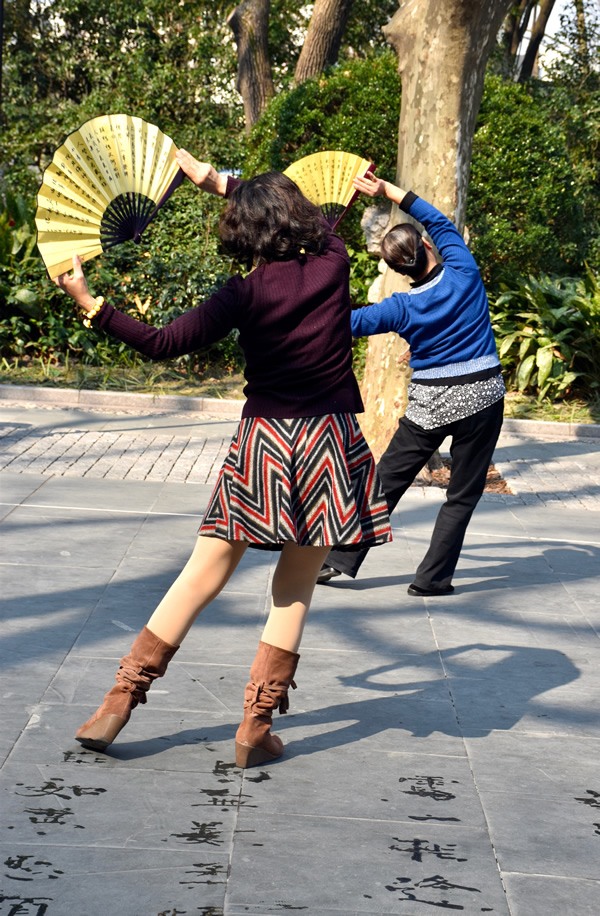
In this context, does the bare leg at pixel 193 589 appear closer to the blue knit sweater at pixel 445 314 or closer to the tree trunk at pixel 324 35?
the blue knit sweater at pixel 445 314

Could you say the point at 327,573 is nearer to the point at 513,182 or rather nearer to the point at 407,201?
the point at 407,201

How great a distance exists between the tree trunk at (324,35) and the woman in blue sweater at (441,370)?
11.7 meters

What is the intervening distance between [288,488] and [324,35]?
14124mm

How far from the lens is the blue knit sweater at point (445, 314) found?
18.1ft

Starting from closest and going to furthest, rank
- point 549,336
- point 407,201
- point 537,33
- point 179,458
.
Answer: point 407,201 < point 179,458 < point 549,336 < point 537,33

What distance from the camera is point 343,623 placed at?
537 cm

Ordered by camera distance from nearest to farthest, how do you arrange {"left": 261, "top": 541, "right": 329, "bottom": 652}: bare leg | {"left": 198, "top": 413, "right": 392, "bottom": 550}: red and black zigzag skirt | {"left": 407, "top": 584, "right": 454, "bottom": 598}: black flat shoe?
{"left": 198, "top": 413, "right": 392, "bottom": 550}: red and black zigzag skirt
{"left": 261, "top": 541, "right": 329, "bottom": 652}: bare leg
{"left": 407, "top": 584, "right": 454, "bottom": 598}: black flat shoe

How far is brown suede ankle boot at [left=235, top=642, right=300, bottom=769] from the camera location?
3719 mm

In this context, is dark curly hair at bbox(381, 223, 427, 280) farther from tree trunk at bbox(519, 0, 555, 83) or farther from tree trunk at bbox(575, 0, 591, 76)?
tree trunk at bbox(519, 0, 555, 83)

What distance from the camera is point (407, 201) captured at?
5281 millimetres

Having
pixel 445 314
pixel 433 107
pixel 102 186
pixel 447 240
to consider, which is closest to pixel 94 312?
pixel 102 186

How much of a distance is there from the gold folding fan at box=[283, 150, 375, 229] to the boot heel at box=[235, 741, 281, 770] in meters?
2.18

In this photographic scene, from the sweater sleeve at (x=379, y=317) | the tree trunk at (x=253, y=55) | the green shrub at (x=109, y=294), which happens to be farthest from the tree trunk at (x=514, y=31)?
the sweater sleeve at (x=379, y=317)

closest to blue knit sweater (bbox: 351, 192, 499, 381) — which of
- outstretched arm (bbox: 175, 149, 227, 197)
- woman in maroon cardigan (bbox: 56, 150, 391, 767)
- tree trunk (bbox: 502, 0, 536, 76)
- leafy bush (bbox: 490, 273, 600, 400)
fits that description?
outstretched arm (bbox: 175, 149, 227, 197)
